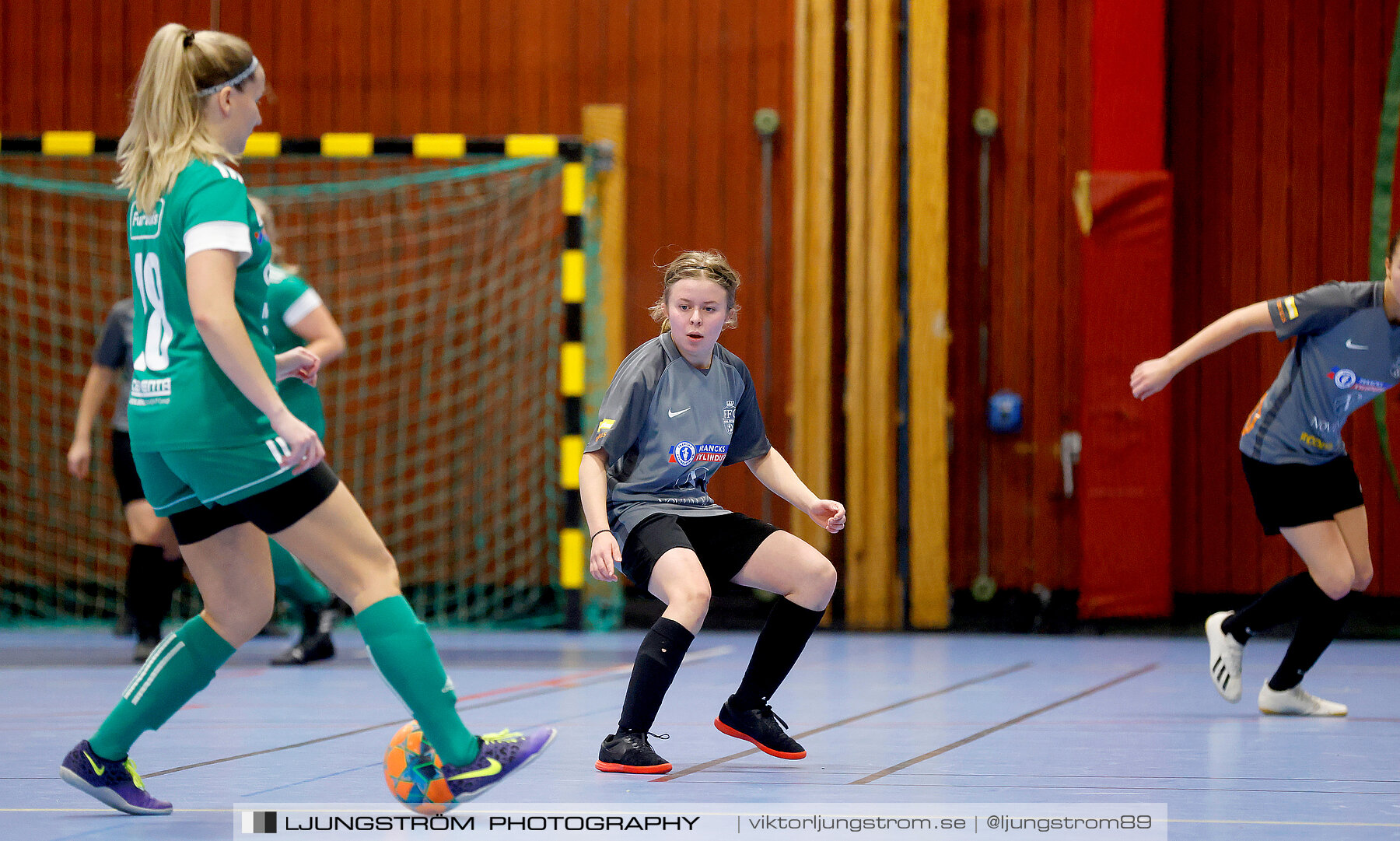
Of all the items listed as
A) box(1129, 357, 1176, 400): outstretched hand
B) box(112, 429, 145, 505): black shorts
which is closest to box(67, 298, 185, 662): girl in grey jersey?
box(112, 429, 145, 505): black shorts

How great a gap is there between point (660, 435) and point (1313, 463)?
2.20 m

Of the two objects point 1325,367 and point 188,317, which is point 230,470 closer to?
point 188,317

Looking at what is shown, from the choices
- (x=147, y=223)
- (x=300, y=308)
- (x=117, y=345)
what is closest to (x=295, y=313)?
(x=300, y=308)

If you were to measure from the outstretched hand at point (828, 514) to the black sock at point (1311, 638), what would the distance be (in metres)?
1.84

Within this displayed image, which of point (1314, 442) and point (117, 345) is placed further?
point (117, 345)

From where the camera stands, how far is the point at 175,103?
2.58 metres

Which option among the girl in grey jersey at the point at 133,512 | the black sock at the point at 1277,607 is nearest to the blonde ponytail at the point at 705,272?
the black sock at the point at 1277,607

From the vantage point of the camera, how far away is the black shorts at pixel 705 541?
3199 millimetres

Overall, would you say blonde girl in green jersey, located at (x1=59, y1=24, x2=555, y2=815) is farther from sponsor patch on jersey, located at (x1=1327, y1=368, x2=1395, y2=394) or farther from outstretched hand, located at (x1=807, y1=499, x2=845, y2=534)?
sponsor patch on jersey, located at (x1=1327, y1=368, x2=1395, y2=394)

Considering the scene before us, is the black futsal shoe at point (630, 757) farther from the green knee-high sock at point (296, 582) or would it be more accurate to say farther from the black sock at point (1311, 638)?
the green knee-high sock at point (296, 582)

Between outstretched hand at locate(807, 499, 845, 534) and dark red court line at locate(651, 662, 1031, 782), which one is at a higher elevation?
outstretched hand at locate(807, 499, 845, 534)

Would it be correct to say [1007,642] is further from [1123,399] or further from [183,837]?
[183,837]

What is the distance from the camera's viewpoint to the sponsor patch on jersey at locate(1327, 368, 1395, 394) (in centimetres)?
412

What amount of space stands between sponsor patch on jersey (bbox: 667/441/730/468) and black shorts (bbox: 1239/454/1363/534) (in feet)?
6.47
